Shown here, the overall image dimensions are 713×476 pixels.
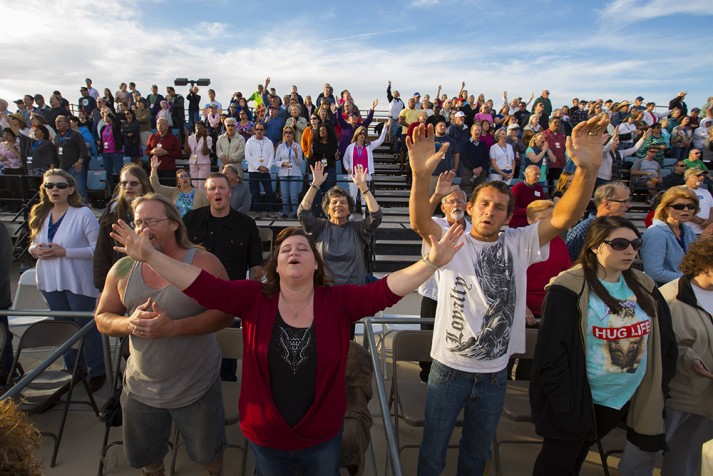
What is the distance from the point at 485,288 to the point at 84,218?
3.57 m

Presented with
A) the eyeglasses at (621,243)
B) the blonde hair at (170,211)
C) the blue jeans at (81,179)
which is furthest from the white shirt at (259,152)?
the eyeglasses at (621,243)

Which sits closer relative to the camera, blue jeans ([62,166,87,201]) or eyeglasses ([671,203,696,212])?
eyeglasses ([671,203,696,212])

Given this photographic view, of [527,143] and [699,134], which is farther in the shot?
[699,134]

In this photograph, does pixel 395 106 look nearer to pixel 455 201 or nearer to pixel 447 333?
pixel 455 201

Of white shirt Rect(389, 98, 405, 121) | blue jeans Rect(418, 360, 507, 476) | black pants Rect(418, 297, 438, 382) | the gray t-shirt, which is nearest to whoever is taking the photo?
blue jeans Rect(418, 360, 507, 476)

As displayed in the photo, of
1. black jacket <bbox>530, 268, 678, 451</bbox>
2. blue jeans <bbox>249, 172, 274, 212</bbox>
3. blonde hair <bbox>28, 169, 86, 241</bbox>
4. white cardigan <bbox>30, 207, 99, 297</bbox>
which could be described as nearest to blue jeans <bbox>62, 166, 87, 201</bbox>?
blue jeans <bbox>249, 172, 274, 212</bbox>

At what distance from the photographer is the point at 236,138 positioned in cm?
871

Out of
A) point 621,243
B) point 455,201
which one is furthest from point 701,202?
point 621,243

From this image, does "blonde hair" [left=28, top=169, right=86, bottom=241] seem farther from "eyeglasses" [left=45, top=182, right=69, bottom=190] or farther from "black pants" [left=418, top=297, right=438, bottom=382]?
"black pants" [left=418, top=297, right=438, bottom=382]

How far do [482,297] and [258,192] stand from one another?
25.0 feet

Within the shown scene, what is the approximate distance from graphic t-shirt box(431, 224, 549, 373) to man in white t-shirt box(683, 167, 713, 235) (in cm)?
503

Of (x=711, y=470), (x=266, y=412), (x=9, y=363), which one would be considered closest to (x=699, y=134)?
(x=711, y=470)

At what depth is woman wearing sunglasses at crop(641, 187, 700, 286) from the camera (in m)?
3.55

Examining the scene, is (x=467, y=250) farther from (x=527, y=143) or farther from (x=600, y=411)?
(x=527, y=143)
